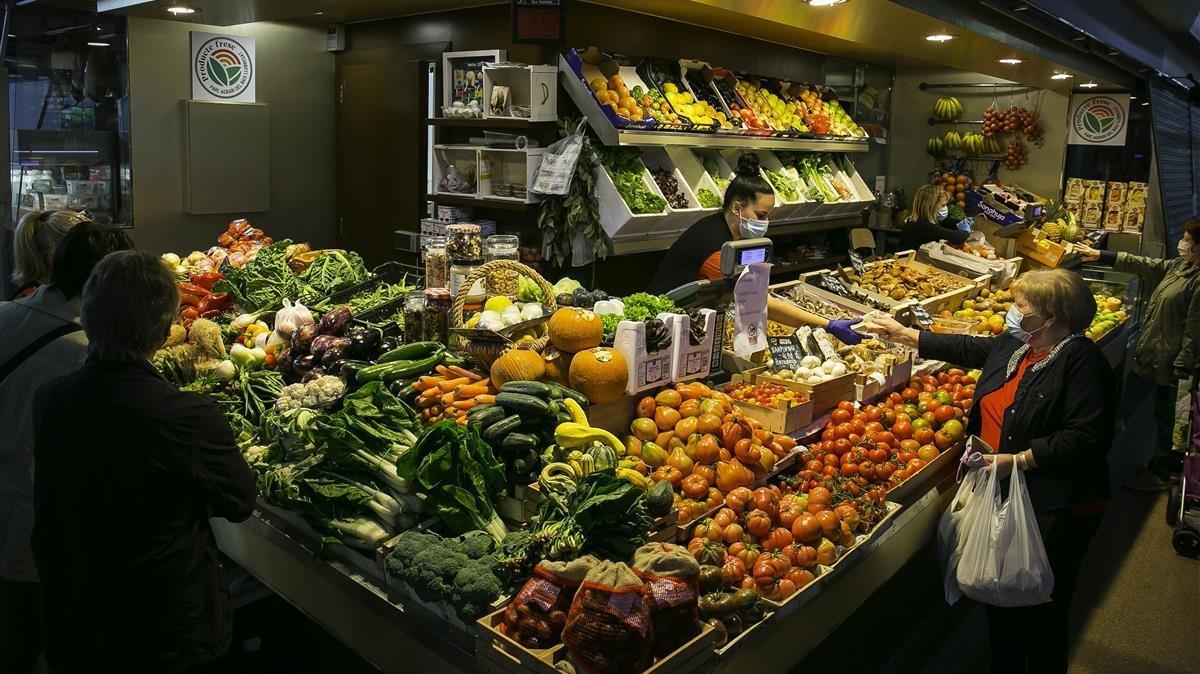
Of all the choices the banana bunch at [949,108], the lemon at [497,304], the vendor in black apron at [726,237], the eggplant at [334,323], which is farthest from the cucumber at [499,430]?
the banana bunch at [949,108]

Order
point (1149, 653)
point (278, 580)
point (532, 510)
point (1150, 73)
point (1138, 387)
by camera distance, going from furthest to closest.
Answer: point (1150, 73) → point (1138, 387) → point (1149, 653) → point (278, 580) → point (532, 510)

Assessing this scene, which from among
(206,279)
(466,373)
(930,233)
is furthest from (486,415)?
(930,233)

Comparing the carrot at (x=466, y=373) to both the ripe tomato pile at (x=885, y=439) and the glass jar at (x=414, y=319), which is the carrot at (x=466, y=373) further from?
the ripe tomato pile at (x=885, y=439)

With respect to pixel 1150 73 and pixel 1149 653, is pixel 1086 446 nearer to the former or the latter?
pixel 1149 653

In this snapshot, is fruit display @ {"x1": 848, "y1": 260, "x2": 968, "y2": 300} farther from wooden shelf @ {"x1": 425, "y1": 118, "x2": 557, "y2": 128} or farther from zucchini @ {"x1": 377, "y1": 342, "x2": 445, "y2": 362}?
zucchini @ {"x1": 377, "y1": 342, "x2": 445, "y2": 362}

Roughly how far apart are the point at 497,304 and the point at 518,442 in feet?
2.94

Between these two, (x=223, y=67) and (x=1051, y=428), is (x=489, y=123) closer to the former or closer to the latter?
(x=223, y=67)

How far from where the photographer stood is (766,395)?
148 inches

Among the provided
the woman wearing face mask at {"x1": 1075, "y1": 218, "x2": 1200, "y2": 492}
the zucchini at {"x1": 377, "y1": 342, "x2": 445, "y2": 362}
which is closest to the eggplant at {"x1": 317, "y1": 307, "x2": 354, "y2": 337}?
the zucchini at {"x1": 377, "y1": 342, "x2": 445, "y2": 362}

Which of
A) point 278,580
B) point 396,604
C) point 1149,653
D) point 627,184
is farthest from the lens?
point 627,184

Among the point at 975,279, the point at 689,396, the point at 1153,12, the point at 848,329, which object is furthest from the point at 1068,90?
the point at 689,396

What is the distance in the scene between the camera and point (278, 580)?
10.6ft

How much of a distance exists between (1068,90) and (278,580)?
33.2 ft

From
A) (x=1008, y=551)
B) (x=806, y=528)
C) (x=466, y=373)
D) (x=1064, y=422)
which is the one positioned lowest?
(x=1008, y=551)
